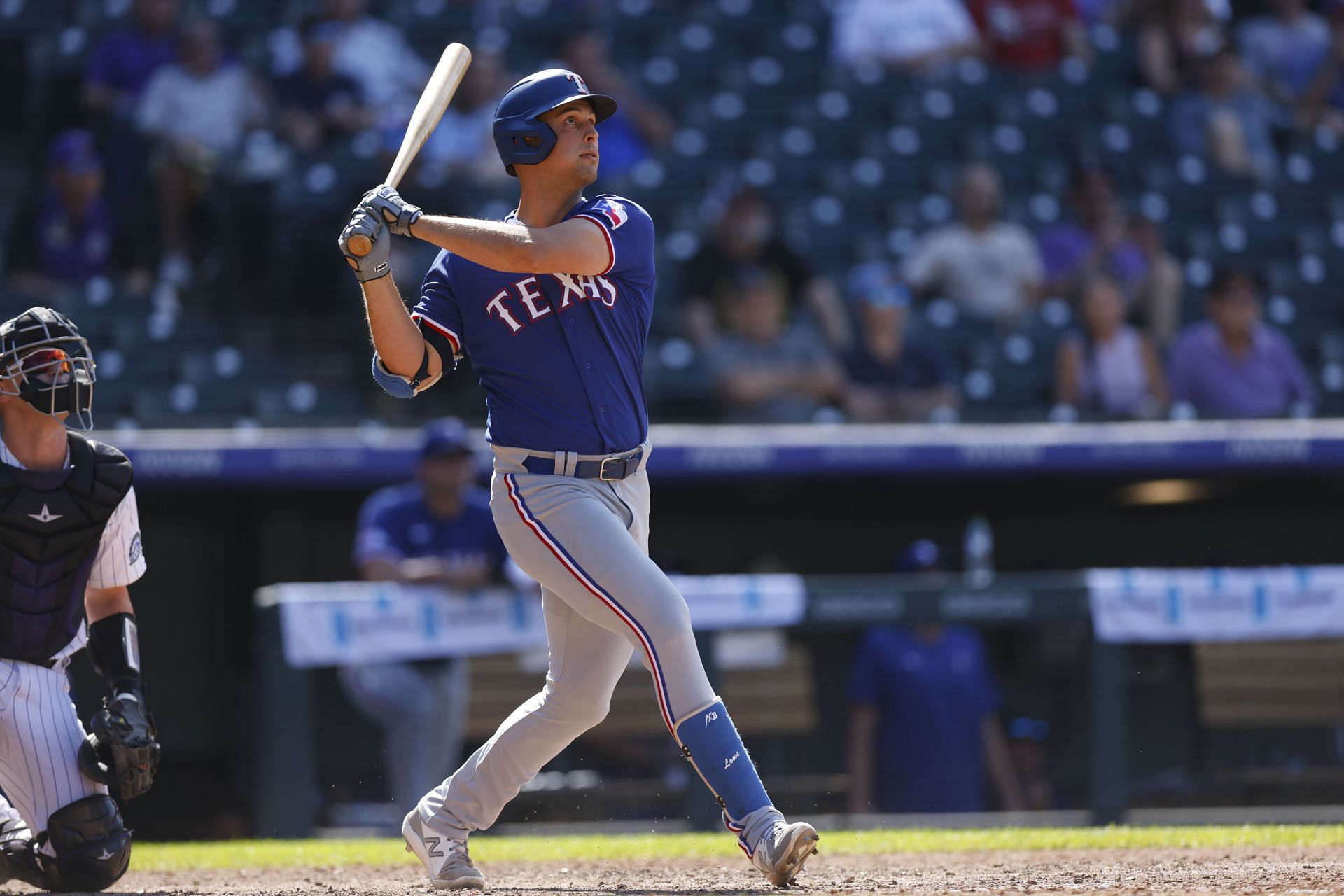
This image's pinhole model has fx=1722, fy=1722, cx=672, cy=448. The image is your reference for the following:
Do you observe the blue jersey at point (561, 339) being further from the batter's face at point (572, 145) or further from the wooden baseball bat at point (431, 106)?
the wooden baseball bat at point (431, 106)

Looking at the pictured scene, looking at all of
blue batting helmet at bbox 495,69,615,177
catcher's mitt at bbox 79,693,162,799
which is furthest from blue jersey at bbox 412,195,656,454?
catcher's mitt at bbox 79,693,162,799

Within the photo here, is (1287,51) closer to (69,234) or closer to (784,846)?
(69,234)

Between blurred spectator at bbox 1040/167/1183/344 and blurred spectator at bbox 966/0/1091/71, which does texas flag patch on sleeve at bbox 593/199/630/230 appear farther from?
blurred spectator at bbox 966/0/1091/71

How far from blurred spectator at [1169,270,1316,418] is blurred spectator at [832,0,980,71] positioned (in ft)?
8.98

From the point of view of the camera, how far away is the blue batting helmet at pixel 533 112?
334cm

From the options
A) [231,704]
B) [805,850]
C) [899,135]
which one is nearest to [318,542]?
[231,704]

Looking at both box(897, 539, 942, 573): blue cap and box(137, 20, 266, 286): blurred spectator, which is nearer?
box(897, 539, 942, 573): blue cap

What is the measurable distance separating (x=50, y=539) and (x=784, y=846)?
5.14ft

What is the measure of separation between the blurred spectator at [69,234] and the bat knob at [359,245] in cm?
512

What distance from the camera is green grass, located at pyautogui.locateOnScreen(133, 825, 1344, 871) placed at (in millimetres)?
4316

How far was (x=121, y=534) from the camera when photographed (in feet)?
11.7

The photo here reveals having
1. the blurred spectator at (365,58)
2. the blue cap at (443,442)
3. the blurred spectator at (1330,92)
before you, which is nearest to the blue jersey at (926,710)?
the blue cap at (443,442)

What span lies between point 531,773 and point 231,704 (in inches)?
179

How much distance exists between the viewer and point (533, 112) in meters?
3.34
